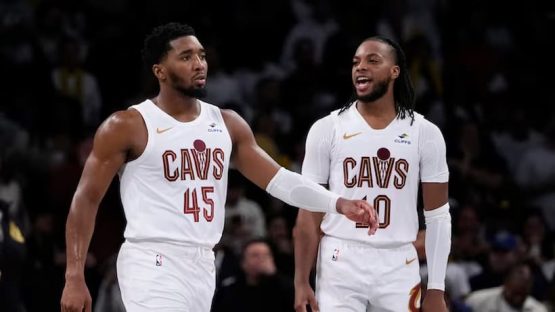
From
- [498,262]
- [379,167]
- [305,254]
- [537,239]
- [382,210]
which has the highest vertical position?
[379,167]

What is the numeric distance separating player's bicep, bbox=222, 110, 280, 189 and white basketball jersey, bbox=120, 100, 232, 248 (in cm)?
22

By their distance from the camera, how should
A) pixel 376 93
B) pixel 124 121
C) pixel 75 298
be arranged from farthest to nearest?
pixel 376 93 → pixel 124 121 → pixel 75 298

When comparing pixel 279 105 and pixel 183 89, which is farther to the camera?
pixel 279 105

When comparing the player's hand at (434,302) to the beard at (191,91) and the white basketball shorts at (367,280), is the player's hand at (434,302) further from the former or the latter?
the beard at (191,91)

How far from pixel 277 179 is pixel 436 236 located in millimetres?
928

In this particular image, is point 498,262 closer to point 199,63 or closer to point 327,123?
point 327,123

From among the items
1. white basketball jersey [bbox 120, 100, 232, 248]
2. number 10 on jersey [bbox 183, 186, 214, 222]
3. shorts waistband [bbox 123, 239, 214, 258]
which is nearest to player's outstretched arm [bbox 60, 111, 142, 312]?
white basketball jersey [bbox 120, 100, 232, 248]

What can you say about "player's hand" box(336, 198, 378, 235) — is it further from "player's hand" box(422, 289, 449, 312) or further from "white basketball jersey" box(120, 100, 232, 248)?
"player's hand" box(422, 289, 449, 312)

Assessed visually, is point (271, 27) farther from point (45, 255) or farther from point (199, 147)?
point (199, 147)

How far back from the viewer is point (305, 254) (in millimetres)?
6926

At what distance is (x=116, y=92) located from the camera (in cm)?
1251

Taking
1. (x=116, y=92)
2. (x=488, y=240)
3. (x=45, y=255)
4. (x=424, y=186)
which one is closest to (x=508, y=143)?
(x=488, y=240)

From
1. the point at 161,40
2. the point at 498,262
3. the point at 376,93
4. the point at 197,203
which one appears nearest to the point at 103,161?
the point at 197,203

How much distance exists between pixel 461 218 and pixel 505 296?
106 centimetres
